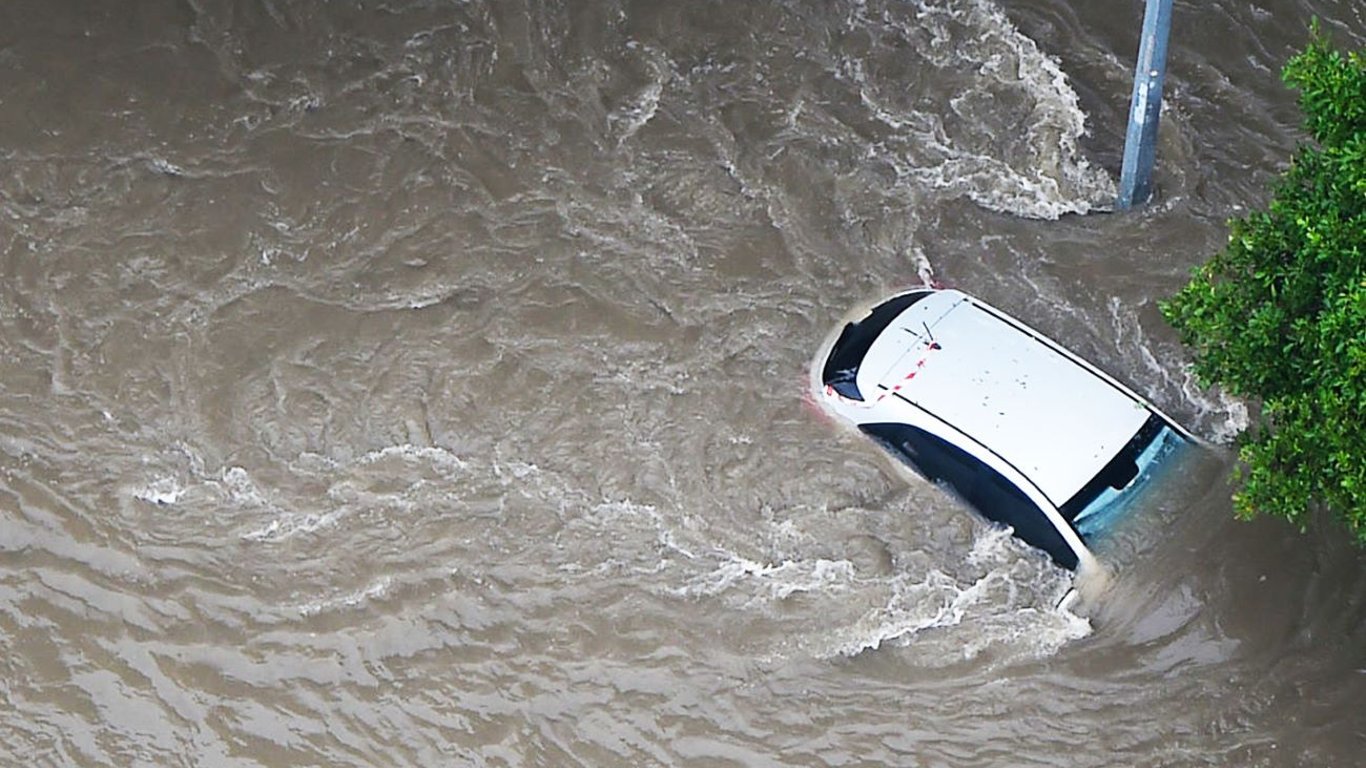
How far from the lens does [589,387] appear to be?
1055 centimetres

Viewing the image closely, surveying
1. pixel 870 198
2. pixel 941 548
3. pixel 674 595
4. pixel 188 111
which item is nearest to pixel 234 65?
pixel 188 111

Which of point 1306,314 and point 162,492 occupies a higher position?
point 1306,314

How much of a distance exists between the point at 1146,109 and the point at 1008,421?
3412 mm

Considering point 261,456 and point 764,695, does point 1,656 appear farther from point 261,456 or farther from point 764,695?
point 764,695

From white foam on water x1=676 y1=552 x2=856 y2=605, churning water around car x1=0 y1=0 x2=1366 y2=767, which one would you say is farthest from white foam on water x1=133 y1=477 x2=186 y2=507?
white foam on water x1=676 y1=552 x2=856 y2=605

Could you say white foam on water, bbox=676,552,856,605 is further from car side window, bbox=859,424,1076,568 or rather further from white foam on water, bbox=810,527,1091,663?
car side window, bbox=859,424,1076,568

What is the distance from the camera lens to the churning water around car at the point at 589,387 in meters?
9.01

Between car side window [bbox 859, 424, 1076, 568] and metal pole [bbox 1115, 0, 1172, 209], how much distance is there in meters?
3.47

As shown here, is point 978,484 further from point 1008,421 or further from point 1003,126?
point 1003,126

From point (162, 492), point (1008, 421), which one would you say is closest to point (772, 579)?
point (1008, 421)

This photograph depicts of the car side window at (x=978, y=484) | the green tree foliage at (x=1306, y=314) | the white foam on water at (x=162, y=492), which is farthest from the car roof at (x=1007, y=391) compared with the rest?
the white foam on water at (x=162, y=492)

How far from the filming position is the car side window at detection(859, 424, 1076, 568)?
8.98 m

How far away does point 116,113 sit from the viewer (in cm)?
1241

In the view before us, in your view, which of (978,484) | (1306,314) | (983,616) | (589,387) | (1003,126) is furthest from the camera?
(1003,126)
